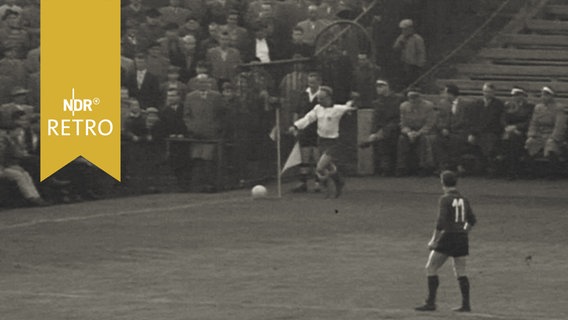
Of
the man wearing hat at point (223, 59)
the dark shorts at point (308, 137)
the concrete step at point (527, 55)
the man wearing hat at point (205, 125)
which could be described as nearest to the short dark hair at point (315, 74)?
the dark shorts at point (308, 137)

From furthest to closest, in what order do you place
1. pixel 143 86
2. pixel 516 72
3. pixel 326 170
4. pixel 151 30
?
1. pixel 516 72
2. pixel 151 30
3. pixel 143 86
4. pixel 326 170

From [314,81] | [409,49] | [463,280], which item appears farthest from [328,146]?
[463,280]

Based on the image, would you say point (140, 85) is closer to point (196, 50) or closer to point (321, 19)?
point (196, 50)

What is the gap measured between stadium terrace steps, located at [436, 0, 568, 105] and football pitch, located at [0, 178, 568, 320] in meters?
3.32

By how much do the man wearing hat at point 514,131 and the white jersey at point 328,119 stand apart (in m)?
3.15

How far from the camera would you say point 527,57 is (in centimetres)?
3375

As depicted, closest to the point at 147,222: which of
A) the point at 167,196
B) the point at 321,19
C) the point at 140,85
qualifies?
the point at 167,196

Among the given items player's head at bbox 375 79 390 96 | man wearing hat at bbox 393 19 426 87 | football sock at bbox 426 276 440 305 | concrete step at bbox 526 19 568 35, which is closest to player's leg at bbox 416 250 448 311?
football sock at bbox 426 276 440 305

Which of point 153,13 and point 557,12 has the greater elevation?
point 557,12

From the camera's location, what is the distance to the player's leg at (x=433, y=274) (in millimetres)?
Result: 15992

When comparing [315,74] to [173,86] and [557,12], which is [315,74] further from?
[557,12]

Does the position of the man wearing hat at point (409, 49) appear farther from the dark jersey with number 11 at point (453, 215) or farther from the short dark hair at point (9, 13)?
the dark jersey with number 11 at point (453, 215)

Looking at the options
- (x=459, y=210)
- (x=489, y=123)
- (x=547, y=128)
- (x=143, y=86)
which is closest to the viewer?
(x=459, y=210)

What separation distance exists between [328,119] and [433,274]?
1268cm
